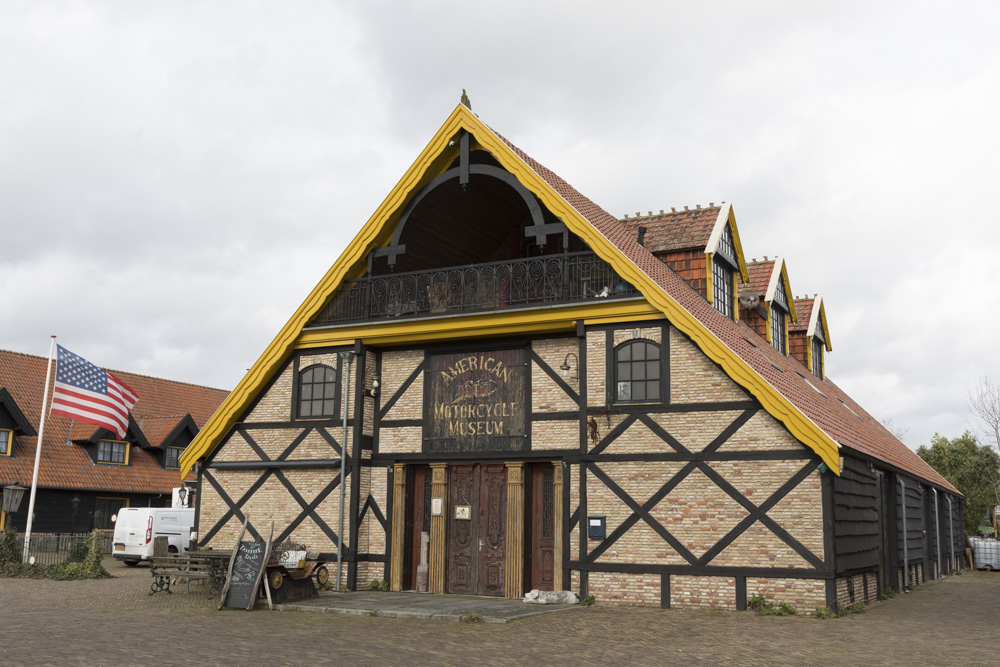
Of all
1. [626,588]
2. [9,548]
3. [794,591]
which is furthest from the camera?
[9,548]

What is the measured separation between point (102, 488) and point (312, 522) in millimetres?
16877

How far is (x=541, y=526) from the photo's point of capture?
16.9m

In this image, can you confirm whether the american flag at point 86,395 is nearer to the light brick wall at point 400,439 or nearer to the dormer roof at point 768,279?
the light brick wall at point 400,439

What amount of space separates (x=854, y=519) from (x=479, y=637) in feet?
24.6

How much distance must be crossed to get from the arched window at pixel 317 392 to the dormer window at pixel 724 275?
27.6 feet

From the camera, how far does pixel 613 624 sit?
1296 centimetres

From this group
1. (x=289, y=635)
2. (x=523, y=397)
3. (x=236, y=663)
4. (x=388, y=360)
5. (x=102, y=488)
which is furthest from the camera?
(x=102, y=488)

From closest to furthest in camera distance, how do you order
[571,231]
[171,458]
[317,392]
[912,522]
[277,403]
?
1. [571,231]
2. [317,392]
3. [277,403]
4. [912,522]
5. [171,458]

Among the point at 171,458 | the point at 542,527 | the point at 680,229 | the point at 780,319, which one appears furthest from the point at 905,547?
the point at 171,458

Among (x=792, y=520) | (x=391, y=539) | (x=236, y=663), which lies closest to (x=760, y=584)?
(x=792, y=520)

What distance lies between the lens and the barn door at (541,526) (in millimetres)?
16609

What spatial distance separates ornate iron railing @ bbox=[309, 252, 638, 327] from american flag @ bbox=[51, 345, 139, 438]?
6.34m

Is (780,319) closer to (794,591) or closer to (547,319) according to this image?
(547,319)

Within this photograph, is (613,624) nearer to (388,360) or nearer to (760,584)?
(760,584)
